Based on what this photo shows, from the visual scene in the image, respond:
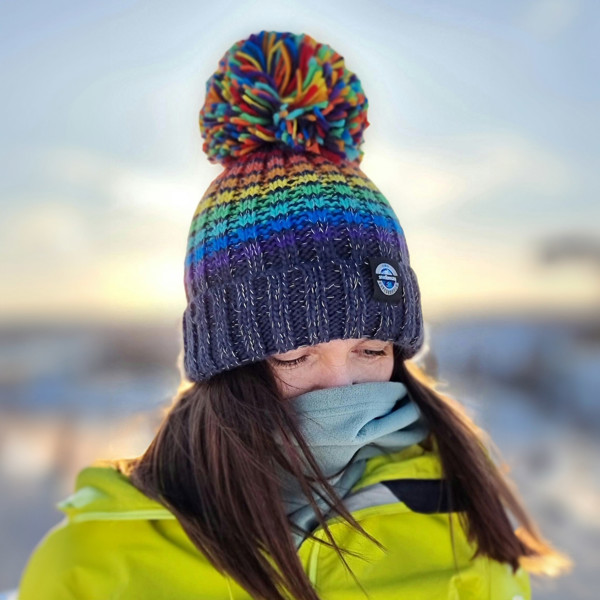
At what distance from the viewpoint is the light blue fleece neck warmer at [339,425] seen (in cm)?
105

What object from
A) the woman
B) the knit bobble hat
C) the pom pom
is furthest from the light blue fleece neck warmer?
the pom pom

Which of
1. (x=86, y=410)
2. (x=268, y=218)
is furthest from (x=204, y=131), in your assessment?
(x=86, y=410)

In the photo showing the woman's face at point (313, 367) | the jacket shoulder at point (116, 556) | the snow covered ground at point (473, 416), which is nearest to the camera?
the jacket shoulder at point (116, 556)

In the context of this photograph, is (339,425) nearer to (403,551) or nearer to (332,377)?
(332,377)

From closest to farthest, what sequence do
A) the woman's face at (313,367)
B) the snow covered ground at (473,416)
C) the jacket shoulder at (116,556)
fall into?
the jacket shoulder at (116,556) → the woman's face at (313,367) → the snow covered ground at (473,416)

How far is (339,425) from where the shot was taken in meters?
1.06

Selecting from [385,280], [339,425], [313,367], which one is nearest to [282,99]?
[385,280]

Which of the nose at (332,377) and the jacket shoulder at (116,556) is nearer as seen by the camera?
the jacket shoulder at (116,556)

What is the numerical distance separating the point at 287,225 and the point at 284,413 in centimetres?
35

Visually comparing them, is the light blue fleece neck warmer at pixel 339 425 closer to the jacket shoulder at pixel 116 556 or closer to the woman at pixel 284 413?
the woman at pixel 284 413

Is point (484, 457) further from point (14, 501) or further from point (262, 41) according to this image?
point (14, 501)

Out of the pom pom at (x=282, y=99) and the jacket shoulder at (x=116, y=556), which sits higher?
the pom pom at (x=282, y=99)

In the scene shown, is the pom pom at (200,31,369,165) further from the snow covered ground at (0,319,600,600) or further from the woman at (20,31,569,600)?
the snow covered ground at (0,319,600,600)

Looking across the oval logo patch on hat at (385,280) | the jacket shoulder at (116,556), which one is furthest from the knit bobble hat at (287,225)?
the jacket shoulder at (116,556)
